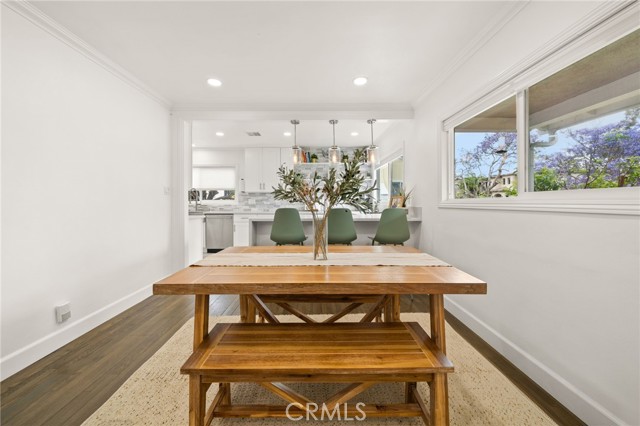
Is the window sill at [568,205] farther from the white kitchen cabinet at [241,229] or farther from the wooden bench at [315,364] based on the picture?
the white kitchen cabinet at [241,229]

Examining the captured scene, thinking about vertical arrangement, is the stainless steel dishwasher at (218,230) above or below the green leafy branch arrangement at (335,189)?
below

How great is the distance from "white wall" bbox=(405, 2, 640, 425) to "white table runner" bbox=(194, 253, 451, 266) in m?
0.64

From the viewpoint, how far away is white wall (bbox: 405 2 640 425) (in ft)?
3.90

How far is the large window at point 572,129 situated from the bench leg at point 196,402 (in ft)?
6.65

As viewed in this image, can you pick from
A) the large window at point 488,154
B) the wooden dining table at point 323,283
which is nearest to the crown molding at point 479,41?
the large window at point 488,154

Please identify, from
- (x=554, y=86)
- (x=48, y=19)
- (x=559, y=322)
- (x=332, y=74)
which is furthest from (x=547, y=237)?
(x=48, y=19)

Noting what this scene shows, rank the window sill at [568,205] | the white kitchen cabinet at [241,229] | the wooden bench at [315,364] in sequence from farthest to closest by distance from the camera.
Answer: the white kitchen cabinet at [241,229] < the window sill at [568,205] < the wooden bench at [315,364]

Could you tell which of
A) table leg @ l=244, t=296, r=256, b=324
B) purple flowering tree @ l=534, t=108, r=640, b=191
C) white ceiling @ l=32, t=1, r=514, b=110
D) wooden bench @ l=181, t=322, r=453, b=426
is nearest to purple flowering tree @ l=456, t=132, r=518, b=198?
purple flowering tree @ l=534, t=108, r=640, b=191

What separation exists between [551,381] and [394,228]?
5.92ft

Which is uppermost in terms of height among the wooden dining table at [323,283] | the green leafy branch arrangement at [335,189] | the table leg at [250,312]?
the green leafy branch arrangement at [335,189]

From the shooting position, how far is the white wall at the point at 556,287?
119cm

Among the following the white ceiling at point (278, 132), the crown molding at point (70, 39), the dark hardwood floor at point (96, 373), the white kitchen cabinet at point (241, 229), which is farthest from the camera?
the white kitchen cabinet at point (241, 229)

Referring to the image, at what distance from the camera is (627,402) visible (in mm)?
1169

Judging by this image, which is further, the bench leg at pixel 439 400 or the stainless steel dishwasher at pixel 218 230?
the stainless steel dishwasher at pixel 218 230
